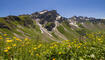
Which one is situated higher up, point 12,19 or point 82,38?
point 12,19

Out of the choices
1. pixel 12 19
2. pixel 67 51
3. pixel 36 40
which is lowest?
pixel 67 51

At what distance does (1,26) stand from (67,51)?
572ft

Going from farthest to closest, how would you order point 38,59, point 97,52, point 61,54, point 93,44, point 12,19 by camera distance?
point 12,19
point 93,44
point 97,52
point 61,54
point 38,59

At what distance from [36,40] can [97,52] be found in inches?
150

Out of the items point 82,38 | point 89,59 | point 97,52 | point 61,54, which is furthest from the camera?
point 82,38

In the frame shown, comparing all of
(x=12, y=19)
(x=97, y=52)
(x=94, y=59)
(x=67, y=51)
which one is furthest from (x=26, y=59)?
(x=12, y=19)

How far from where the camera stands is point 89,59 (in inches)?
164

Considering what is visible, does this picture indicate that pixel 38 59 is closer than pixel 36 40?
Yes

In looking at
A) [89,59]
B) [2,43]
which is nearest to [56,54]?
[89,59]

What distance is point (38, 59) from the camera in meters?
3.87

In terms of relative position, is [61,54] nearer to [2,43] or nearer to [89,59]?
[89,59]

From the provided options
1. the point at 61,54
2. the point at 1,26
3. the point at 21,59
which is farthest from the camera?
the point at 1,26

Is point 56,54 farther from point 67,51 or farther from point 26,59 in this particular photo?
point 26,59

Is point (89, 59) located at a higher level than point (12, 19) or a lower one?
lower
